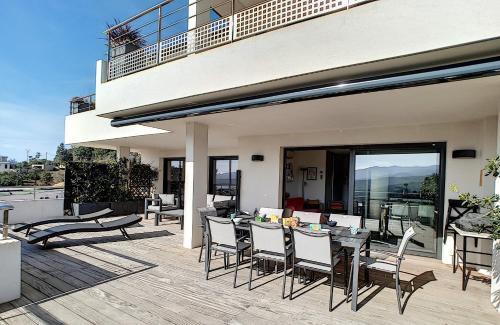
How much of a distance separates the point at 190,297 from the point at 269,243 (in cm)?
128

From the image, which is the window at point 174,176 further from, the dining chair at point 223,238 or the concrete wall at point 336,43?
the dining chair at point 223,238

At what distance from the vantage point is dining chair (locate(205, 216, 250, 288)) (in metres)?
4.26

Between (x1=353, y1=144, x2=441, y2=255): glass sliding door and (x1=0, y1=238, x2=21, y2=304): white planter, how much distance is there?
21.5 feet

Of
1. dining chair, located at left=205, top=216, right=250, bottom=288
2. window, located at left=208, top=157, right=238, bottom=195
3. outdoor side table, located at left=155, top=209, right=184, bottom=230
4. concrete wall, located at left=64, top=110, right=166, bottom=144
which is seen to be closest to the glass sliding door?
dining chair, located at left=205, top=216, right=250, bottom=288

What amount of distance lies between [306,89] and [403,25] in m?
1.34

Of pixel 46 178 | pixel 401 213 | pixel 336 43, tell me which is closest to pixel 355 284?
pixel 336 43

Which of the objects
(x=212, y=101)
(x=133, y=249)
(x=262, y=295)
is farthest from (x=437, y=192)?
(x=133, y=249)

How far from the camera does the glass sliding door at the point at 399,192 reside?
6129 millimetres

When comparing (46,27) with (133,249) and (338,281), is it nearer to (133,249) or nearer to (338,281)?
(133,249)

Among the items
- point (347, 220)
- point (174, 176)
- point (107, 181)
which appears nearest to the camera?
point (347, 220)

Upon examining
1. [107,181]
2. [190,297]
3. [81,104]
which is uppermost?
[81,104]

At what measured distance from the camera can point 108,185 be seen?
1101cm

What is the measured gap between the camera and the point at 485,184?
532 centimetres

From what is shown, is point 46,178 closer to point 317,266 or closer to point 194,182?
point 194,182
